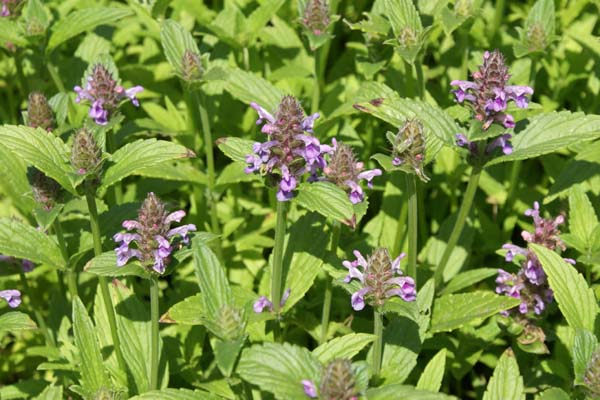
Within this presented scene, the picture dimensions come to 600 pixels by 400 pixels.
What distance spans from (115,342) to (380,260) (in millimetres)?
1718

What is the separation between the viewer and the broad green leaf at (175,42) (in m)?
5.22

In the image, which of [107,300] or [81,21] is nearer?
[107,300]

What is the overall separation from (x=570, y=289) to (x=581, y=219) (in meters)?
0.79

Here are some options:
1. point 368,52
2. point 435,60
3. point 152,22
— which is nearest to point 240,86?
point 368,52

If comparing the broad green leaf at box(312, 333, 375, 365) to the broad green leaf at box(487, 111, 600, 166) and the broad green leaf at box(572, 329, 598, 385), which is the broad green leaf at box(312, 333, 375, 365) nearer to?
the broad green leaf at box(572, 329, 598, 385)

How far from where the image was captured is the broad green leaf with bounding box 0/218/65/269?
14.6ft

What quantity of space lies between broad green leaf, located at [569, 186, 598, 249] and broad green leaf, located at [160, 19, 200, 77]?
2.54m

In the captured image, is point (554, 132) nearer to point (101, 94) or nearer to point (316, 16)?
point (316, 16)

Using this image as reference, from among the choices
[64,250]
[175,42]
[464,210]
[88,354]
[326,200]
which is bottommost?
[88,354]

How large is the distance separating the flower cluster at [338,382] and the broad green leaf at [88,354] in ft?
4.66

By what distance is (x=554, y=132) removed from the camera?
4500 mm

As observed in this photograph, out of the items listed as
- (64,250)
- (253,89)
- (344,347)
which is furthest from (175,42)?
(344,347)

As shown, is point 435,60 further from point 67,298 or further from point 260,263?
point 67,298

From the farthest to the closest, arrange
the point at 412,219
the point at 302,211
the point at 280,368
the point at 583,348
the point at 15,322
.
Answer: the point at 302,211 < the point at 412,219 < the point at 15,322 < the point at 583,348 < the point at 280,368
